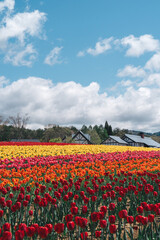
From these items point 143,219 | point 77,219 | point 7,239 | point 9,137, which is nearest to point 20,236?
point 7,239

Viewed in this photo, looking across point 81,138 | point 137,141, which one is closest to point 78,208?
point 81,138

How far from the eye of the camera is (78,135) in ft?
215

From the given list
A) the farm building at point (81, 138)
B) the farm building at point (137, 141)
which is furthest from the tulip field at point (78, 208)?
the farm building at point (137, 141)

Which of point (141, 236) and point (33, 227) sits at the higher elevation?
point (33, 227)

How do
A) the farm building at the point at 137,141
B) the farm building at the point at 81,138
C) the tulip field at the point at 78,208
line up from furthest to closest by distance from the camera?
the farm building at the point at 137,141
the farm building at the point at 81,138
the tulip field at the point at 78,208

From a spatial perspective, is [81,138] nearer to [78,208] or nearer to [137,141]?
[137,141]

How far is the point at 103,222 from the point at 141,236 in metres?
0.86

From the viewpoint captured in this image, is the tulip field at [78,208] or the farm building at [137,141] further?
the farm building at [137,141]

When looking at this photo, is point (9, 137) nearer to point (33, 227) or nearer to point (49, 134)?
point (49, 134)

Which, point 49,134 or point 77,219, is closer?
point 77,219

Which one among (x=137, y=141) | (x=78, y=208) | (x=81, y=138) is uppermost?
(x=81, y=138)

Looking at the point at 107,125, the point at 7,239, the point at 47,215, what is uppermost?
the point at 107,125

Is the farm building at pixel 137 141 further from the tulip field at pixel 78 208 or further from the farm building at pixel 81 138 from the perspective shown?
the tulip field at pixel 78 208

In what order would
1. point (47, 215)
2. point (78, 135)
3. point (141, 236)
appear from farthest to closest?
point (78, 135) < point (47, 215) < point (141, 236)
